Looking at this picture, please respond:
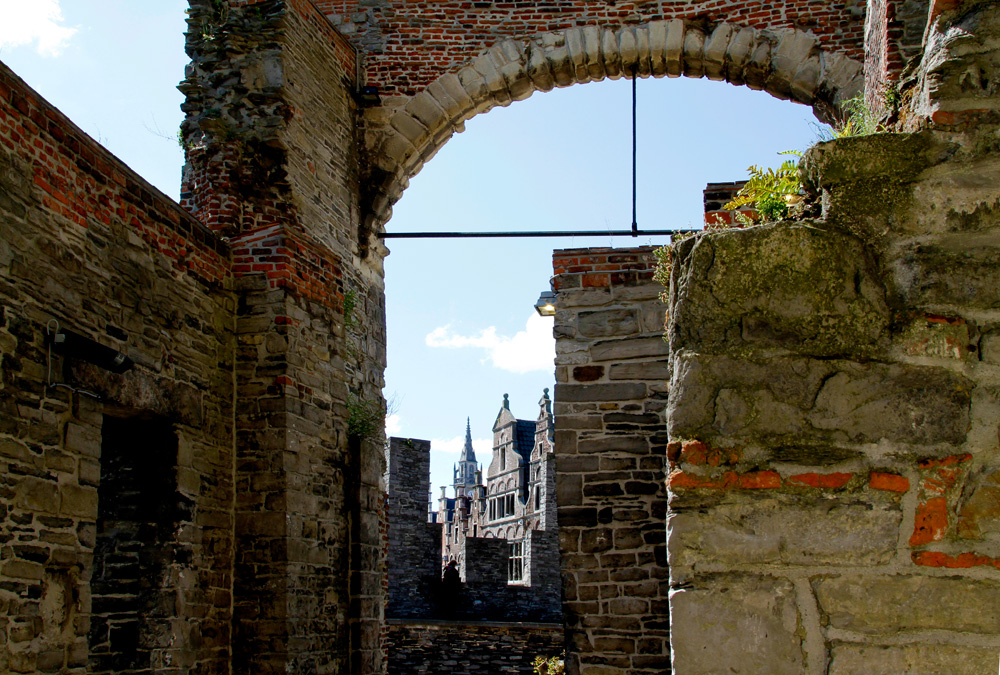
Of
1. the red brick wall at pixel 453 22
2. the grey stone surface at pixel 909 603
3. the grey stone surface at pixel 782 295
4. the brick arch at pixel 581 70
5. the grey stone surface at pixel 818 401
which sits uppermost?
the red brick wall at pixel 453 22

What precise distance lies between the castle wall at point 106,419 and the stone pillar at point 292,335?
237 mm

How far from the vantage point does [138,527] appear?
7215 millimetres

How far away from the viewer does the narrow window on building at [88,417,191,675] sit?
6.91 metres

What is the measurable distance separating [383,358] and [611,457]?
152 inches

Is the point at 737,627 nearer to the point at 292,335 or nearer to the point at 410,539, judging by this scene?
the point at 292,335

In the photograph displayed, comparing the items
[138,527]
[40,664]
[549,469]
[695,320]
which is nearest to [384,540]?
[138,527]

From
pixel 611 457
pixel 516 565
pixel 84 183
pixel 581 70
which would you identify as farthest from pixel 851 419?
pixel 516 565

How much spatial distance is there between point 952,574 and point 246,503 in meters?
6.78

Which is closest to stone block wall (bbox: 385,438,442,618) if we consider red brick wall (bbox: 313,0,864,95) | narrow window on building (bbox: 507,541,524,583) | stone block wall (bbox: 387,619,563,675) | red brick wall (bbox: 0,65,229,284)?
stone block wall (bbox: 387,619,563,675)

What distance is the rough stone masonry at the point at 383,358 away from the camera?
90.0 inches

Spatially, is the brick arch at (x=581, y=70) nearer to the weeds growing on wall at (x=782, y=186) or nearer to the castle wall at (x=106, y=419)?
the castle wall at (x=106, y=419)

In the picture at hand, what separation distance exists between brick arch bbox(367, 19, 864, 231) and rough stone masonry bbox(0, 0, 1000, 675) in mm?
35

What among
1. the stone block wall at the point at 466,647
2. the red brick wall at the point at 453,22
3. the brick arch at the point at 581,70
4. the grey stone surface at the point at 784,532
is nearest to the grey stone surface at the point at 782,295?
the grey stone surface at the point at 784,532

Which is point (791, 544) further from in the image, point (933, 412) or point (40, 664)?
point (40, 664)
